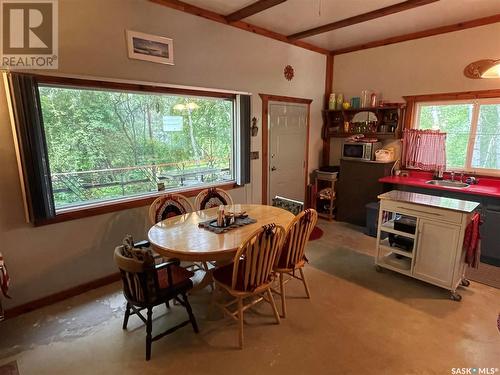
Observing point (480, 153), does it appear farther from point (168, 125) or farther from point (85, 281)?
point (85, 281)

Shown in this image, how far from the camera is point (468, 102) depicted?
12.4ft

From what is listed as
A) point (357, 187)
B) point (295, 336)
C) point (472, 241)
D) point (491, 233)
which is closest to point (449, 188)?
point (491, 233)

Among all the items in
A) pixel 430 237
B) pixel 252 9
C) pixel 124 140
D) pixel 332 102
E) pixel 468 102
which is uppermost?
pixel 252 9

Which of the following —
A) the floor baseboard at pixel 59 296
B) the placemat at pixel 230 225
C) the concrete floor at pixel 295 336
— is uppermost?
the placemat at pixel 230 225

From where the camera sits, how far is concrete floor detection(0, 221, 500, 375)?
189 cm

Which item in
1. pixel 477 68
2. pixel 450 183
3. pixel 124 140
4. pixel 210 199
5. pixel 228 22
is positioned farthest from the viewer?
pixel 450 183

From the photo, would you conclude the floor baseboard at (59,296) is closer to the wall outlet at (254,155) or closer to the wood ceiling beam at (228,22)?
the wall outlet at (254,155)

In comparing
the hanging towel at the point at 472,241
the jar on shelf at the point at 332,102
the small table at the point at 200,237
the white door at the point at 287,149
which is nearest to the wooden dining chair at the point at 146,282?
the small table at the point at 200,237

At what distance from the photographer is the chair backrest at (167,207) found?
2.78 m

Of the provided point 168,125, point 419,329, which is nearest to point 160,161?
point 168,125

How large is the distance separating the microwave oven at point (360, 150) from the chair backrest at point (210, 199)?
239cm

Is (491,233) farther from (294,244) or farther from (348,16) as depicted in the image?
(348,16)

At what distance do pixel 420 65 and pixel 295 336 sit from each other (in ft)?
13.2

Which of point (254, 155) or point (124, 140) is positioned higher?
point (124, 140)
